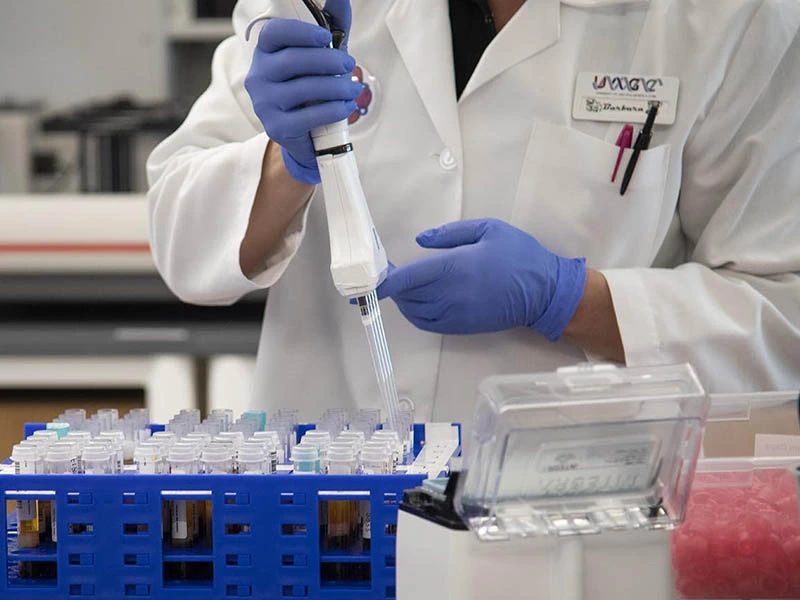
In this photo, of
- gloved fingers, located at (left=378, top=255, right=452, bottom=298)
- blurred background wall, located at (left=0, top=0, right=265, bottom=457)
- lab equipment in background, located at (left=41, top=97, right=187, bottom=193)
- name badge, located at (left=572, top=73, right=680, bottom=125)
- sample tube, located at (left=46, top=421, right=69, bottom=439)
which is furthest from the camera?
lab equipment in background, located at (left=41, top=97, right=187, bottom=193)

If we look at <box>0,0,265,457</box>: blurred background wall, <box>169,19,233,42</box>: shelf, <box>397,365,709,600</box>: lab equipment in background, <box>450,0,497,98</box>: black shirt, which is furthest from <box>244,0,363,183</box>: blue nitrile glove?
<box>169,19,233,42</box>: shelf

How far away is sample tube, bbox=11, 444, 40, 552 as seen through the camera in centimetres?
112

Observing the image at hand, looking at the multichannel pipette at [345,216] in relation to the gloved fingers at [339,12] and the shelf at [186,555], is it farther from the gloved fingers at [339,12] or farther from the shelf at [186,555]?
the shelf at [186,555]

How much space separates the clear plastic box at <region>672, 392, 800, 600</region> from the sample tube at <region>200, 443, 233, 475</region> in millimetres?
423

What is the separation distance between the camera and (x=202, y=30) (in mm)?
4062

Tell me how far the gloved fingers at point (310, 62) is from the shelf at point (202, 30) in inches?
107

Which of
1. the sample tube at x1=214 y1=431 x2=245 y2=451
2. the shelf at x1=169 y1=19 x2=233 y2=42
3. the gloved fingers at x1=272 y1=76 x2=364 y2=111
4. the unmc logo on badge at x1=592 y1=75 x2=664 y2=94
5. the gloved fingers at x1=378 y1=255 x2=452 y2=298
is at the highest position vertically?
the shelf at x1=169 y1=19 x2=233 y2=42

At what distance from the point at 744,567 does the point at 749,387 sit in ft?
2.05

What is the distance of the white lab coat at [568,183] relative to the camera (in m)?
1.56

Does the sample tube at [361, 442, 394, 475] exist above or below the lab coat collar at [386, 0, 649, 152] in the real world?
below

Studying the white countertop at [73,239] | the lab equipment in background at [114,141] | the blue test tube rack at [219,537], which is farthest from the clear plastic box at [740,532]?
the lab equipment in background at [114,141]

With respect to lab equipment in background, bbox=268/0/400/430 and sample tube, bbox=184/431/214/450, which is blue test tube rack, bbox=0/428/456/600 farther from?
lab equipment in background, bbox=268/0/400/430

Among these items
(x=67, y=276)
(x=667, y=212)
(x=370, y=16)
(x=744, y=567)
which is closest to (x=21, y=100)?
(x=67, y=276)

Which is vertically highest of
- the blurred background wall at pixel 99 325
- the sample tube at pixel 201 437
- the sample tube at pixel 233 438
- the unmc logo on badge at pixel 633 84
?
the unmc logo on badge at pixel 633 84
